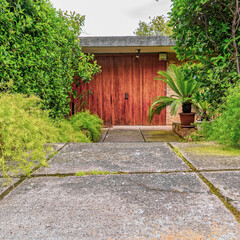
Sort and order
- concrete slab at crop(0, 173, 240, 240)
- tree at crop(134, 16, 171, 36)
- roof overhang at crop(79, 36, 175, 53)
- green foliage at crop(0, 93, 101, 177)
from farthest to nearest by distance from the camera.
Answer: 1. tree at crop(134, 16, 171, 36)
2. roof overhang at crop(79, 36, 175, 53)
3. green foliage at crop(0, 93, 101, 177)
4. concrete slab at crop(0, 173, 240, 240)

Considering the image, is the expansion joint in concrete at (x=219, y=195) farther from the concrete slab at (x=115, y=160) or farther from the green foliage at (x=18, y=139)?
the green foliage at (x=18, y=139)

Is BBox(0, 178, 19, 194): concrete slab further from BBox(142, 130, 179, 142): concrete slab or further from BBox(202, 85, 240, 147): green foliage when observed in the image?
BBox(142, 130, 179, 142): concrete slab

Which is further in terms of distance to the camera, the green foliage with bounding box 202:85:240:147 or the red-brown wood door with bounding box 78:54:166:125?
the red-brown wood door with bounding box 78:54:166:125

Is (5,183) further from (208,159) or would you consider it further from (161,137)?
(161,137)

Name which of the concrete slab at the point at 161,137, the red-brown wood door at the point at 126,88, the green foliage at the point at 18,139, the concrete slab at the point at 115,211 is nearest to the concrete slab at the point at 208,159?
the concrete slab at the point at 115,211

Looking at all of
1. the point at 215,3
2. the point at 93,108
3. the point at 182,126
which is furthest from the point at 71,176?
the point at 93,108

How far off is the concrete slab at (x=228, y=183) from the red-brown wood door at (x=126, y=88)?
530cm

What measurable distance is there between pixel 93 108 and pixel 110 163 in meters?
5.18

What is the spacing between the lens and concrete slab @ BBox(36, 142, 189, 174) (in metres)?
1.22

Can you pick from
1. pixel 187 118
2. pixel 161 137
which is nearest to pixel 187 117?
pixel 187 118

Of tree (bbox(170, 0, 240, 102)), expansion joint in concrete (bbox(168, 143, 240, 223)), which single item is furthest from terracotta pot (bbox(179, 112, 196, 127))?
expansion joint in concrete (bbox(168, 143, 240, 223))

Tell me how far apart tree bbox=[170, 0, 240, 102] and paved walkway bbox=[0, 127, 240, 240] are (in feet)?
3.23

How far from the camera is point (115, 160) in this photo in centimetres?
140

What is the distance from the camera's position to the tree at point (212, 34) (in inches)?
76.2
